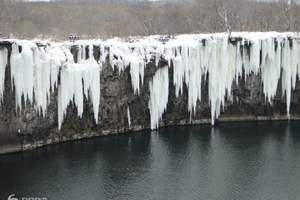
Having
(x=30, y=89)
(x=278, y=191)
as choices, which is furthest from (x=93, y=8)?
(x=278, y=191)

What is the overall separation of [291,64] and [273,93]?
2.64 m

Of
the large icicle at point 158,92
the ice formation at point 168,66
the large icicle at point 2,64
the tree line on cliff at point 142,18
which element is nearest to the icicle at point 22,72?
the ice formation at point 168,66

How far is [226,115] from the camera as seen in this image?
4091 cm

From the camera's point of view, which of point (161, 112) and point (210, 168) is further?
point (161, 112)

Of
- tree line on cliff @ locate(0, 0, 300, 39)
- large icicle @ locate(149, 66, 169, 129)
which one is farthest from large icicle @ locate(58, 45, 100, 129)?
tree line on cliff @ locate(0, 0, 300, 39)

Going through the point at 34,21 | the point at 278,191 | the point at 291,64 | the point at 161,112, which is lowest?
the point at 278,191

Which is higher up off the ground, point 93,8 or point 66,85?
point 93,8

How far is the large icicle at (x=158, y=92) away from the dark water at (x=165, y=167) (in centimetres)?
176

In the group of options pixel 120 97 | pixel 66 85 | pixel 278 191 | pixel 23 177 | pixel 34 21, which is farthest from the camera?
pixel 34 21

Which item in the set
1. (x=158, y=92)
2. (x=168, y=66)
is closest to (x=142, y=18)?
(x=168, y=66)

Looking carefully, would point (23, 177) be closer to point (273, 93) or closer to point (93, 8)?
point (273, 93)

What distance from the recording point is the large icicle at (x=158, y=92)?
3784 cm

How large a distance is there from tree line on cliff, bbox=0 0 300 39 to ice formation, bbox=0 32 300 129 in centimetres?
792

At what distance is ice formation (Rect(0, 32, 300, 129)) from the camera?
3244cm
